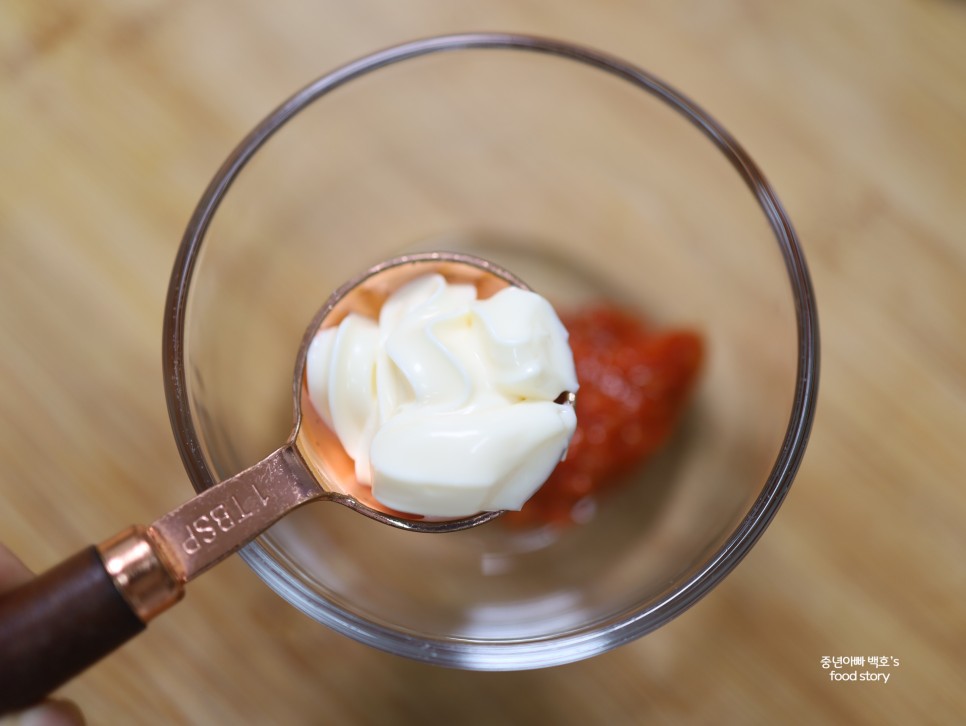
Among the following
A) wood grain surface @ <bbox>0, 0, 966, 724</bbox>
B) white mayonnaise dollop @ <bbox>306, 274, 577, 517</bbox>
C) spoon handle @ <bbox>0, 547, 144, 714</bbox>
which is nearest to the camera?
spoon handle @ <bbox>0, 547, 144, 714</bbox>

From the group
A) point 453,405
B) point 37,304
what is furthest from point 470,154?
point 37,304

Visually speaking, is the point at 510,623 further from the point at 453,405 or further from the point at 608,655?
the point at 453,405

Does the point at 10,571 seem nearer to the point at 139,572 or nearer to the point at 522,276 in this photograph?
the point at 139,572

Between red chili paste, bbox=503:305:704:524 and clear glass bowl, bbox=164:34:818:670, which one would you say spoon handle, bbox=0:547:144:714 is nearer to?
clear glass bowl, bbox=164:34:818:670

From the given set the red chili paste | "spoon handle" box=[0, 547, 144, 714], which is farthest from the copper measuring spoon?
the red chili paste

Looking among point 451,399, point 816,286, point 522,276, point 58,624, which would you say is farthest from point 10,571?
point 816,286

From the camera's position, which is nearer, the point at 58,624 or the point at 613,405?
the point at 58,624

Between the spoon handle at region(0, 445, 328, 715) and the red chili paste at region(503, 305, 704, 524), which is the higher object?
the spoon handle at region(0, 445, 328, 715)
